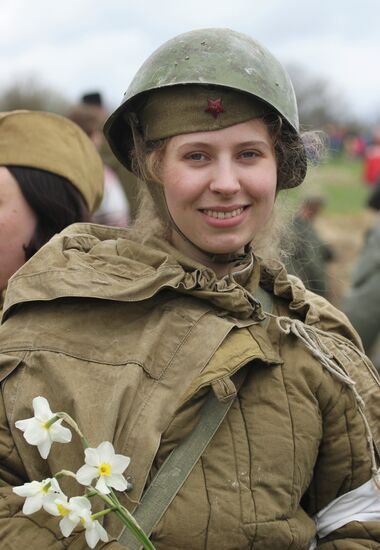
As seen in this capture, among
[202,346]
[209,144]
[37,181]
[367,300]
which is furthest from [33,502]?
[367,300]

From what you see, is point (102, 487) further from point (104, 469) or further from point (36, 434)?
point (36, 434)

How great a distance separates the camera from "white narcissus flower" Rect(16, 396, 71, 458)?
2510mm

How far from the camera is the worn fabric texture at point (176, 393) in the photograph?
291cm

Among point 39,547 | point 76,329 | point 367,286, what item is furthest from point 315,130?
point 367,286

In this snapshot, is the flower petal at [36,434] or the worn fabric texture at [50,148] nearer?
the flower petal at [36,434]

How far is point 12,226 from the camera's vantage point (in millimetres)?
3807

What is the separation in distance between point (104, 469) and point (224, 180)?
0.98 metres

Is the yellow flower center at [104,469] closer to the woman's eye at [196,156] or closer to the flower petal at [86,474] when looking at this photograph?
the flower petal at [86,474]

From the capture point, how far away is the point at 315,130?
12.2ft

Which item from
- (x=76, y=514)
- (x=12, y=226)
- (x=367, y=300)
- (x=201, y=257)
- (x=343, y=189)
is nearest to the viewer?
(x=76, y=514)

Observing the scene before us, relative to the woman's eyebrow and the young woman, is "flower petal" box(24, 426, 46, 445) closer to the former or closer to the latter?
the young woman

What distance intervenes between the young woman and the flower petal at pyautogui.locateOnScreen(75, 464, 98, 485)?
34 cm

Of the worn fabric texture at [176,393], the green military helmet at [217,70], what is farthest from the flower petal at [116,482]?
the green military helmet at [217,70]

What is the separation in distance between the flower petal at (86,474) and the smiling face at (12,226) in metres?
1.44
